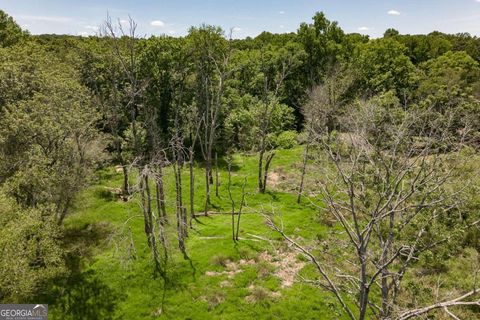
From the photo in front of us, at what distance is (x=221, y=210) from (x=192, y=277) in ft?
34.6

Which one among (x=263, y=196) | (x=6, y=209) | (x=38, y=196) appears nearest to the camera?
(x=6, y=209)

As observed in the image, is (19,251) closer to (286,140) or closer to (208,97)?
(208,97)

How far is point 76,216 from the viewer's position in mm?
30000

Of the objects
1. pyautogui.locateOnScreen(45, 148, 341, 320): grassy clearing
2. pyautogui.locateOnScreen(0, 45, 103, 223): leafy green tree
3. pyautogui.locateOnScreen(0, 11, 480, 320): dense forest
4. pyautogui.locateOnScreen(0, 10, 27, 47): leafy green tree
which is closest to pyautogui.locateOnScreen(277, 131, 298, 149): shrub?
pyautogui.locateOnScreen(0, 11, 480, 320): dense forest

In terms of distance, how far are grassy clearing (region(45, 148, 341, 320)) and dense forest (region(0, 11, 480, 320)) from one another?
0.33 ft

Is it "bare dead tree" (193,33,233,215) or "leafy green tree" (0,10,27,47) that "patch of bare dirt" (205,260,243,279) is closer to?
"bare dead tree" (193,33,233,215)

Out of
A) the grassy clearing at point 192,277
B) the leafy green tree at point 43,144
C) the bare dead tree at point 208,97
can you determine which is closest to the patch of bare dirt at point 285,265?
the grassy clearing at point 192,277

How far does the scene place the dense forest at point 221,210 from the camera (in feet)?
46.6

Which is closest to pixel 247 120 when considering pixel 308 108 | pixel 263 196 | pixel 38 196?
pixel 308 108

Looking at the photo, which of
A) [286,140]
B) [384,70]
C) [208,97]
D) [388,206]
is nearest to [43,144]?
[208,97]

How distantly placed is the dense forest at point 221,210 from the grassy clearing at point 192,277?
4.0 inches

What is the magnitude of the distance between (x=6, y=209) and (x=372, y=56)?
47.9 meters

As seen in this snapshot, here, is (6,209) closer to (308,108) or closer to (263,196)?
(263,196)

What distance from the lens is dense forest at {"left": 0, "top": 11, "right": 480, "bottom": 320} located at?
1420 cm
